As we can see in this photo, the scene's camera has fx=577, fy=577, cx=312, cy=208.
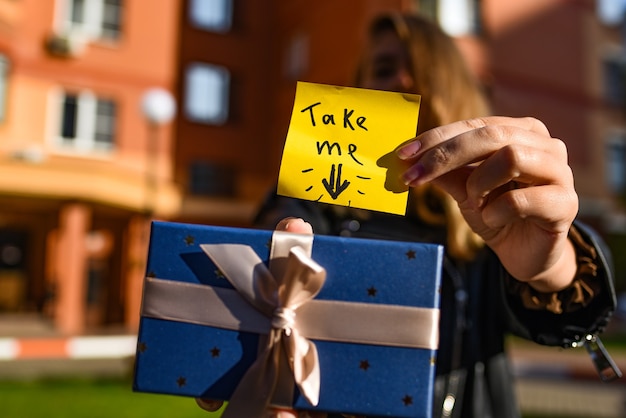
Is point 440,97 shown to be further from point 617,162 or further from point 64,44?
point 617,162

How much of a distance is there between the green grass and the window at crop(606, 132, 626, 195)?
1584 centimetres

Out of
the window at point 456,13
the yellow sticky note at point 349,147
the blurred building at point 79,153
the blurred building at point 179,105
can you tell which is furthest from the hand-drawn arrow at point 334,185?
the blurred building at point 79,153

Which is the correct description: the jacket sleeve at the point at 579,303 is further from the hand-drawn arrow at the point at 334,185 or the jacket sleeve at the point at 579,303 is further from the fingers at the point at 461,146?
the hand-drawn arrow at the point at 334,185

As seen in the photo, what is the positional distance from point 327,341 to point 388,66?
106cm

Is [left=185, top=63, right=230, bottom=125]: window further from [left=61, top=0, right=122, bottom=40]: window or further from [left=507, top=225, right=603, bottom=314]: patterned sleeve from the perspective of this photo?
[left=507, top=225, right=603, bottom=314]: patterned sleeve

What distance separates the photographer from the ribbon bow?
1.03 meters

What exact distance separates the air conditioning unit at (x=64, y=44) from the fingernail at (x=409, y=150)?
16.6m

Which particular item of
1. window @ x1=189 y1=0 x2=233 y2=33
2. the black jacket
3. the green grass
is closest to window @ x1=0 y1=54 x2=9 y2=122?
window @ x1=189 y1=0 x2=233 y2=33

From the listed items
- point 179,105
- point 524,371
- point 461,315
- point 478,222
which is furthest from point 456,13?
point 478,222

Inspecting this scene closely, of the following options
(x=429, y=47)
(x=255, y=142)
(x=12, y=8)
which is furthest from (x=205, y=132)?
(x=429, y=47)

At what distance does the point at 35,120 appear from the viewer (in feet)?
50.5

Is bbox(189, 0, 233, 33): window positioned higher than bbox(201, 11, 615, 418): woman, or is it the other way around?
bbox(189, 0, 233, 33): window

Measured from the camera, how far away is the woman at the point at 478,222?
106 cm

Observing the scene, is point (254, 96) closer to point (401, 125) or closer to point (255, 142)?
point (255, 142)
